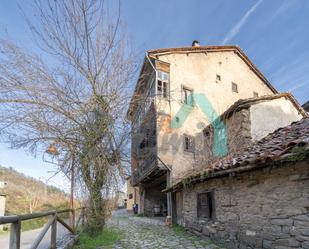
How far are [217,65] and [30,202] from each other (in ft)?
47.6

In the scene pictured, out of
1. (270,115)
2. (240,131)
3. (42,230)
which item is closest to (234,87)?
(270,115)

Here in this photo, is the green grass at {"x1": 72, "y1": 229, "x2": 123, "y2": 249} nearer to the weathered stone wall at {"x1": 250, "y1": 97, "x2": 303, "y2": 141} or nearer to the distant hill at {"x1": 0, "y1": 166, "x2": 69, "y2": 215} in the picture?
the weathered stone wall at {"x1": 250, "y1": 97, "x2": 303, "y2": 141}

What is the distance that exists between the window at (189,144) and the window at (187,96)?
75.6 inches

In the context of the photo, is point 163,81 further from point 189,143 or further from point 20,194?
point 20,194

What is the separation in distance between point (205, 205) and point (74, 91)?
512 cm

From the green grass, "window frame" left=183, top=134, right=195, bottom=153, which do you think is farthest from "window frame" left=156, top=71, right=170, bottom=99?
the green grass

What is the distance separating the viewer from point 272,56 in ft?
39.5

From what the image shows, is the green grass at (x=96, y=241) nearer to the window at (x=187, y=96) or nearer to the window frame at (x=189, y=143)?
the window frame at (x=189, y=143)

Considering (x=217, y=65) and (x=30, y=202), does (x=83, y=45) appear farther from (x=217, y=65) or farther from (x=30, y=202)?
(x=30, y=202)

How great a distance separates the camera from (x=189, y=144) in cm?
1252

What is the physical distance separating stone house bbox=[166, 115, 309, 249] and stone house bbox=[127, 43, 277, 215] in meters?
4.47

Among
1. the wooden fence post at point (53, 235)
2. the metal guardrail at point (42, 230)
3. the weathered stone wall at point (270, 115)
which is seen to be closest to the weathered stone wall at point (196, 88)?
the weathered stone wall at point (270, 115)

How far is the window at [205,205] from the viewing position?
6.90 metres

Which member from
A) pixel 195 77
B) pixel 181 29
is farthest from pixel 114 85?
pixel 195 77
